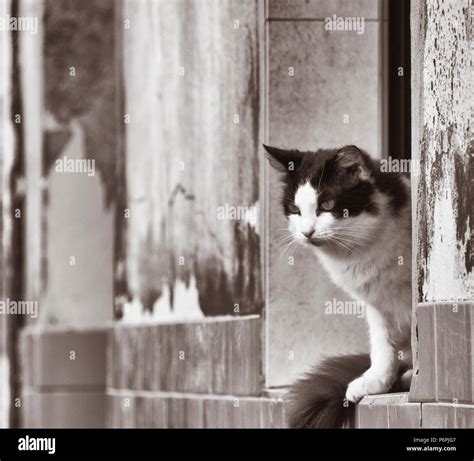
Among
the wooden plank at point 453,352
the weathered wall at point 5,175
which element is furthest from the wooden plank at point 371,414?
the weathered wall at point 5,175

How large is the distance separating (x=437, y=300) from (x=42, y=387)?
8.46 m

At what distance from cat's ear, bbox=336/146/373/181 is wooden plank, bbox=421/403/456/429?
4.37ft

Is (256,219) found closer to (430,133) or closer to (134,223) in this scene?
(430,133)

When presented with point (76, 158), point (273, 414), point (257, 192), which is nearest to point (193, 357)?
point (273, 414)

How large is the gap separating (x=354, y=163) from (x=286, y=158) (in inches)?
17.1

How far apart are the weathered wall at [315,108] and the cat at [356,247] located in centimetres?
65

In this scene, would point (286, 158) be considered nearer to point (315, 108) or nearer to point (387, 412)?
point (315, 108)

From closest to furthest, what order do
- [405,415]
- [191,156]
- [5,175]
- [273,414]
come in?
[405,415] → [273,414] → [191,156] → [5,175]

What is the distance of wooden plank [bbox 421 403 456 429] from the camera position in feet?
18.2

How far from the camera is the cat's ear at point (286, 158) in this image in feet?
22.2

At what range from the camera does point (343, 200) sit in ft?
21.4

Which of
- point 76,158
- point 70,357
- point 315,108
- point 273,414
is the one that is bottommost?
point 70,357
